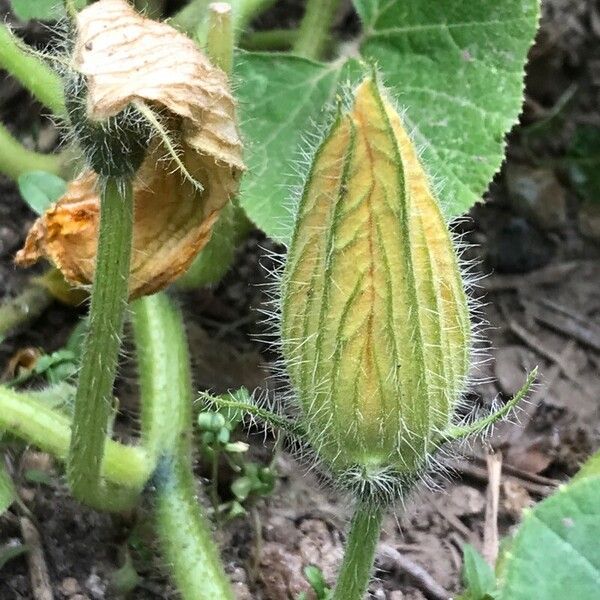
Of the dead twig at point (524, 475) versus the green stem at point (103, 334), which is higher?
the green stem at point (103, 334)

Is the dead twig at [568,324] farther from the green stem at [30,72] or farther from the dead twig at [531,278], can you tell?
the green stem at [30,72]

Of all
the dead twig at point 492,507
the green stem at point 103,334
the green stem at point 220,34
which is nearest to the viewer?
the green stem at point 103,334

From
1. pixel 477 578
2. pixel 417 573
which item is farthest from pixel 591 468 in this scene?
pixel 417 573

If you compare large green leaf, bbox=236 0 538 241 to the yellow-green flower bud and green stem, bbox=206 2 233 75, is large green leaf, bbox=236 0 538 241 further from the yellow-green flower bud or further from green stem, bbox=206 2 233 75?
the yellow-green flower bud

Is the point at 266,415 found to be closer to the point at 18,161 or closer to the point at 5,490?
the point at 5,490

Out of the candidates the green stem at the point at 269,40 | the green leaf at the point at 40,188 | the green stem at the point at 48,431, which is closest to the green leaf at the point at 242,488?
the green stem at the point at 48,431

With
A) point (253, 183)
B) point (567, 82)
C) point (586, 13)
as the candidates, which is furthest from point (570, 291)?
point (253, 183)
